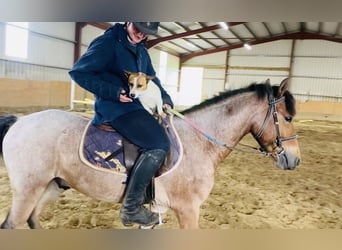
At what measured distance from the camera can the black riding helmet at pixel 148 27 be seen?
1.40 metres

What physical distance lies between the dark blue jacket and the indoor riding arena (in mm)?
91

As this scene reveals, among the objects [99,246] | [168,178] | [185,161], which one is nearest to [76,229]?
[99,246]

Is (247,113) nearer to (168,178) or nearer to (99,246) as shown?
(168,178)

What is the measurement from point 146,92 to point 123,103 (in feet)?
0.40

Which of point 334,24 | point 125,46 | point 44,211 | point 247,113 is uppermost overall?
point 334,24

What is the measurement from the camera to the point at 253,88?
1445 mm

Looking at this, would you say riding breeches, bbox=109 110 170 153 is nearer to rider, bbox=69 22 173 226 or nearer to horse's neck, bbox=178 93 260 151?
rider, bbox=69 22 173 226

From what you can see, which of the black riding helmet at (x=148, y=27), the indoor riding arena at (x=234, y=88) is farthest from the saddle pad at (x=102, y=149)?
the black riding helmet at (x=148, y=27)

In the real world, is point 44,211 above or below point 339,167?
below

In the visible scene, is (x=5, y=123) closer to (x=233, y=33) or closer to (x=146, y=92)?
(x=146, y=92)

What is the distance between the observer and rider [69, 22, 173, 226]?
1317mm

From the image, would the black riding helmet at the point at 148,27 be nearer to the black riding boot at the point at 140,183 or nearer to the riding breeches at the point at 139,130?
the riding breeches at the point at 139,130

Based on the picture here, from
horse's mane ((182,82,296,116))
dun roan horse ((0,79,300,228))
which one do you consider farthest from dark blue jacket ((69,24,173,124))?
horse's mane ((182,82,296,116))

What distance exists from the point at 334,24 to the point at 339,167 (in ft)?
2.40
